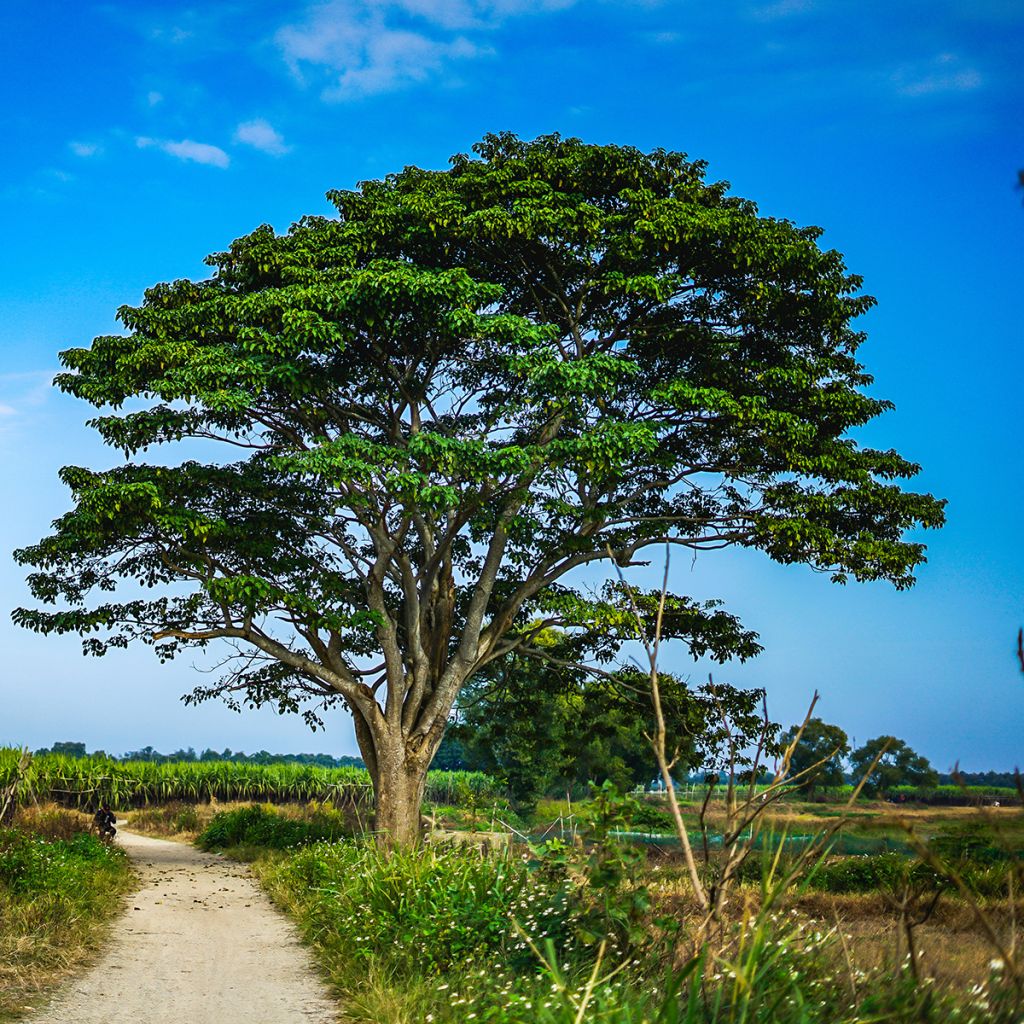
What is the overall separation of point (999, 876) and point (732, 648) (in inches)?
257

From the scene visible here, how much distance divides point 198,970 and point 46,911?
180 centimetres

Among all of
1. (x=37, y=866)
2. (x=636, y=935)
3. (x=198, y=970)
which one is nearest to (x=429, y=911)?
(x=198, y=970)

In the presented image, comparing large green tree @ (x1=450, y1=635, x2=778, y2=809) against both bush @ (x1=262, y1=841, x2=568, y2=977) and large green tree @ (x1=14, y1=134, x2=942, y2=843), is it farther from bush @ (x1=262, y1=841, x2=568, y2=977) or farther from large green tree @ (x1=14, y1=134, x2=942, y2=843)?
bush @ (x1=262, y1=841, x2=568, y2=977)

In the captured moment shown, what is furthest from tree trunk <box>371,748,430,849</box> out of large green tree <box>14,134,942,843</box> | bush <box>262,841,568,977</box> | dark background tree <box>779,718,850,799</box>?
dark background tree <box>779,718,850,799</box>

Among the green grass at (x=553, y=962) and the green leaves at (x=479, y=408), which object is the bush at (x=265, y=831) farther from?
the green grass at (x=553, y=962)

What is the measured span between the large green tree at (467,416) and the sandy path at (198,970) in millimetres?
4072

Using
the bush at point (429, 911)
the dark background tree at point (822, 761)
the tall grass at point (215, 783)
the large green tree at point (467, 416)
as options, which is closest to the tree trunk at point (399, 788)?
the large green tree at point (467, 416)

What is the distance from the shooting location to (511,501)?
16812 millimetres

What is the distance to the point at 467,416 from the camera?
1894 centimetres

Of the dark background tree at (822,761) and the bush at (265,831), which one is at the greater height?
the dark background tree at (822,761)

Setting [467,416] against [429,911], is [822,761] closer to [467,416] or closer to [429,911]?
[429,911]

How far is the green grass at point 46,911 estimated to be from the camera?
8.11m

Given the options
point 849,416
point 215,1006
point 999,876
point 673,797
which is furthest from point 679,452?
point 673,797

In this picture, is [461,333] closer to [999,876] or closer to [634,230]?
[634,230]
